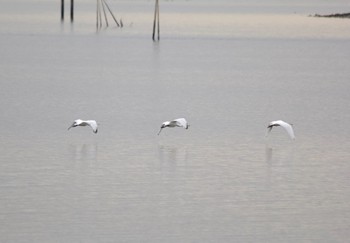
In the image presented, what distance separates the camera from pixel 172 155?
55.9ft

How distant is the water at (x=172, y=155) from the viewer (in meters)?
12.5

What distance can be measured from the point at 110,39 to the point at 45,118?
1272 inches

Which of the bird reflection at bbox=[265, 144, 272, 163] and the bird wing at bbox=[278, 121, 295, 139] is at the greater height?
the bird wing at bbox=[278, 121, 295, 139]

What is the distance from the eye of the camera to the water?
41.2ft

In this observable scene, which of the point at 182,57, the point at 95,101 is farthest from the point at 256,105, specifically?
the point at 182,57

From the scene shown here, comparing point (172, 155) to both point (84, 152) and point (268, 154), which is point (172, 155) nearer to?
point (84, 152)

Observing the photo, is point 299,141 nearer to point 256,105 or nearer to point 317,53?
point 256,105

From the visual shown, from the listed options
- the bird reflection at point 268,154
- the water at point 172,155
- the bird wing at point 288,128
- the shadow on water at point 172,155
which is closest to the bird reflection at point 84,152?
the water at point 172,155

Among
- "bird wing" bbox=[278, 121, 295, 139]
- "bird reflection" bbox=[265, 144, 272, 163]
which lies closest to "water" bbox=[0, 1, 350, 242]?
"bird reflection" bbox=[265, 144, 272, 163]

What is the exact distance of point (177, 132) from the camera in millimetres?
19453

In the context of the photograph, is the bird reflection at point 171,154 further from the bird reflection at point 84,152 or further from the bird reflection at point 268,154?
the bird reflection at point 268,154

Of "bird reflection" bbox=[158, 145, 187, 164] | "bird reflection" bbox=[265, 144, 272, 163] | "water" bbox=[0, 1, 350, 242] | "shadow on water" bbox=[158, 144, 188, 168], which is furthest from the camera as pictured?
"bird reflection" bbox=[265, 144, 272, 163]

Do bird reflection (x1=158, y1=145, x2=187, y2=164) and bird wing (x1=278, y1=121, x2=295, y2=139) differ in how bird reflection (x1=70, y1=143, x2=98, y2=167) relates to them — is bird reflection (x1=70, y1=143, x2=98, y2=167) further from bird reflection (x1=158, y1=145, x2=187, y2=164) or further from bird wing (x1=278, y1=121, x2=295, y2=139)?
bird wing (x1=278, y1=121, x2=295, y2=139)

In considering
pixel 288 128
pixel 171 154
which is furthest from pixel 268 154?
pixel 171 154
